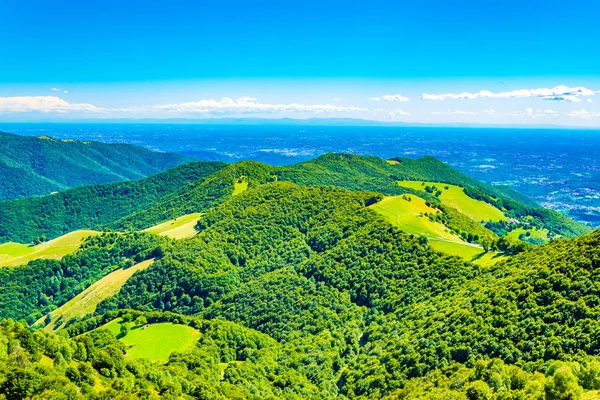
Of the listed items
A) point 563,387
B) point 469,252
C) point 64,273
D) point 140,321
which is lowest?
point 64,273

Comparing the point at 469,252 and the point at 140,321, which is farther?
the point at 469,252

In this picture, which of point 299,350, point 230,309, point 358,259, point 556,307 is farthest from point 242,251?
point 556,307

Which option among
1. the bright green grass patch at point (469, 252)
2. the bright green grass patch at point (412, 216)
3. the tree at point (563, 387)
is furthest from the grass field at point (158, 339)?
the bright green grass patch at point (412, 216)

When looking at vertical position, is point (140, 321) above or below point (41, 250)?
above

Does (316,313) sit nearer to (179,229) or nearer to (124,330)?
(124,330)

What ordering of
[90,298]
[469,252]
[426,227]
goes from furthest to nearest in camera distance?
[426,227], [90,298], [469,252]

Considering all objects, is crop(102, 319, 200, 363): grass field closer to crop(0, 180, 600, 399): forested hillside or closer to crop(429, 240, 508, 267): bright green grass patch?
crop(0, 180, 600, 399): forested hillside

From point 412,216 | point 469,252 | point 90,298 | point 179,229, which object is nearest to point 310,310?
point 469,252

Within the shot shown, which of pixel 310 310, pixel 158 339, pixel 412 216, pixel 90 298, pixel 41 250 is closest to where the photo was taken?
pixel 158 339
